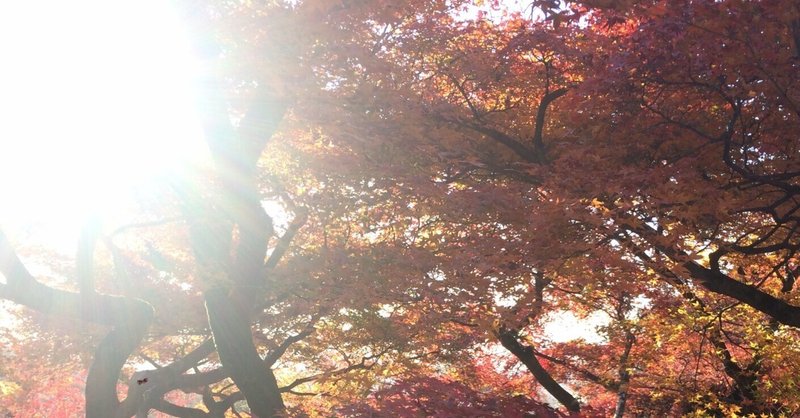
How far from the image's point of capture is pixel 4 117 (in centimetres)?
733

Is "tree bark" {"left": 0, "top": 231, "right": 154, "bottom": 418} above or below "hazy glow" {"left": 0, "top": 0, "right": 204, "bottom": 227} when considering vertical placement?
below

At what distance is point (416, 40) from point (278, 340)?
673cm

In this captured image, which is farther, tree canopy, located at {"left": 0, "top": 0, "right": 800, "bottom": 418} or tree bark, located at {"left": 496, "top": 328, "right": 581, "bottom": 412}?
tree bark, located at {"left": 496, "top": 328, "right": 581, "bottom": 412}

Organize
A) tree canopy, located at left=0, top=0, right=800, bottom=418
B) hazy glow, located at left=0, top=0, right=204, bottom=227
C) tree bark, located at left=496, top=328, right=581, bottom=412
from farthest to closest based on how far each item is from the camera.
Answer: tree bark, located at left=496, top=328, right=581, bottom=412, hazy glow, located at left=0, top=0, right=204, bottom=227, tree canopy, located at left=0, top=0, right=800, bottom=418

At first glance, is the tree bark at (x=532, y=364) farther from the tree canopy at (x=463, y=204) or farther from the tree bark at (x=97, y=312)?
the tree bark at (x=97, y=312)

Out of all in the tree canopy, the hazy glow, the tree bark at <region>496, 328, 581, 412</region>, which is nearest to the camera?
the tree canopy

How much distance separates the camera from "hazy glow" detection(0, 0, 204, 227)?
6.70 metres

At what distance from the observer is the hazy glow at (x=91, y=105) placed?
22.0ft

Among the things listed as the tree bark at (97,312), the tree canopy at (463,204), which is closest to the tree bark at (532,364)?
the tree canopy at (463,204)

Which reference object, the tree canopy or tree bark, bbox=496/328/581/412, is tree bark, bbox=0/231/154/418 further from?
tree bark, bbox=496/328/581/412

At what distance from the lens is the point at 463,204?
6.52 meters

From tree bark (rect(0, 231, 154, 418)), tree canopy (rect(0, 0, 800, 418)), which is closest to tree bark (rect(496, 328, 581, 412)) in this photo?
tree canopy (rect(0, 0, 800, 418))

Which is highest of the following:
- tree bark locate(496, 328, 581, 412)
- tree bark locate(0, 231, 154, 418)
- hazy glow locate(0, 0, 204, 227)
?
hazy glow locate(0, 0, 204, 227)

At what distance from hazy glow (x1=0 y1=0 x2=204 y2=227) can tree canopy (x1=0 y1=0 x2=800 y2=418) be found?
0.77ft
